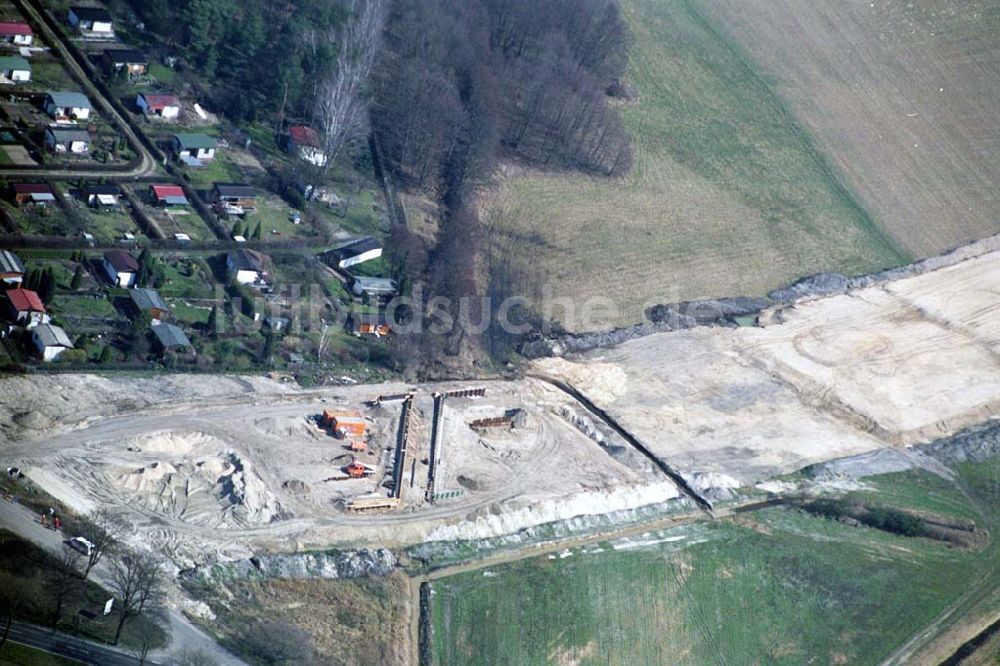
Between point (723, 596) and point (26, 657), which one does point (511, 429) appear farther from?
point (26, 657)

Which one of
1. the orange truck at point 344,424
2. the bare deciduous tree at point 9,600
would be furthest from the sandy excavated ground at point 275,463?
the bare deciduous tree at point 9,600

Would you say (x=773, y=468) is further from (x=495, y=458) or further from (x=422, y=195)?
(x=422, y=195)

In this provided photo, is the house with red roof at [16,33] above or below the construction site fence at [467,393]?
above

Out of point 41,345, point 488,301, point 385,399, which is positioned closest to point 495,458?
point 385,399

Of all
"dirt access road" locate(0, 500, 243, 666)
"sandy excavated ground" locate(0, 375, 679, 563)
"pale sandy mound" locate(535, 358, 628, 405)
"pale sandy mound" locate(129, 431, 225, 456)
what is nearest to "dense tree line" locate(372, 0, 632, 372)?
"pale sandy mound" locate(535, 358, 628, 405)

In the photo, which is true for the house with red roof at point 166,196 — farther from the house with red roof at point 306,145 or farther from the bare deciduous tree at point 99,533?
the bare deciduous tree at point 99,533

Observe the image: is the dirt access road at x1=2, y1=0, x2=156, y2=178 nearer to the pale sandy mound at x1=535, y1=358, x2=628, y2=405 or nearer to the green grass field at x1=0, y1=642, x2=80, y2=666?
the pale sandy mound at x1=535, y1=358, x2=628, y2=405
